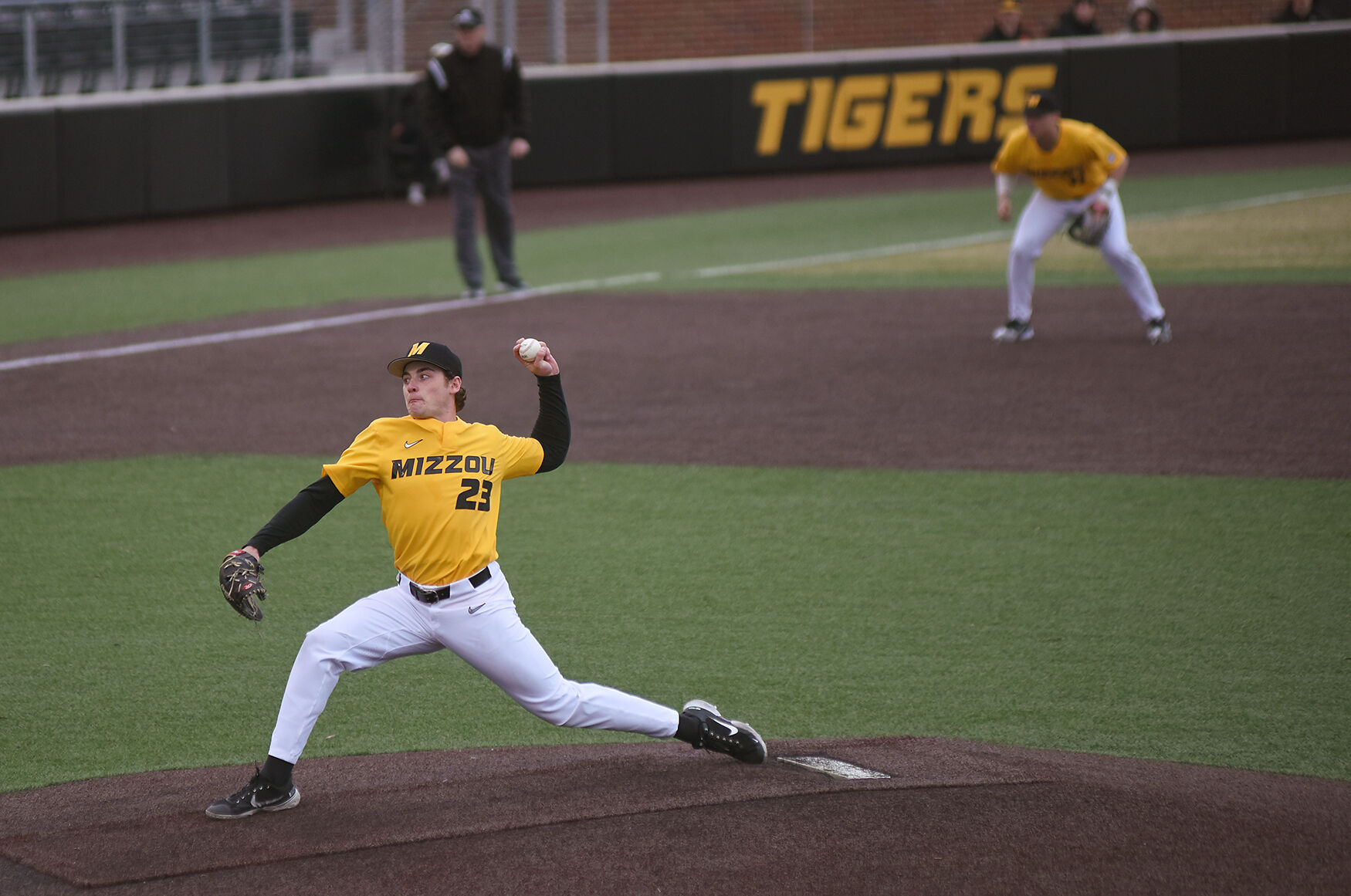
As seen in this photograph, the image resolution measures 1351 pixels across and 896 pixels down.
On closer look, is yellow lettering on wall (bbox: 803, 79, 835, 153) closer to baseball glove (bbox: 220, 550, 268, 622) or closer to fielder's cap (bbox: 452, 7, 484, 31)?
fielder's cap (bbox: 452, 7, 484, 31)

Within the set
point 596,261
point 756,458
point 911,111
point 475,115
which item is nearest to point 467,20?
point 475,115

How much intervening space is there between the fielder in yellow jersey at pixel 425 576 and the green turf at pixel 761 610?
26.3 inches

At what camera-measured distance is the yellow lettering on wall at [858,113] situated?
22922 millimetres

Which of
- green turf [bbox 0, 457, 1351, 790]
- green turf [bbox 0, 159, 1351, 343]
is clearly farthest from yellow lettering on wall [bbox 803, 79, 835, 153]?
green turf [bbox 0, 457, 1351, 790]

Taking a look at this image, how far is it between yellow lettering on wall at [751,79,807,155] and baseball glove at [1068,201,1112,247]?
12029mm

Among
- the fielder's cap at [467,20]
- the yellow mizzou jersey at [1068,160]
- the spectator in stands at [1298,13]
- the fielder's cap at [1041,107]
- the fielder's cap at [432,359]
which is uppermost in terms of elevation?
the spectator in stands at [1298,13]

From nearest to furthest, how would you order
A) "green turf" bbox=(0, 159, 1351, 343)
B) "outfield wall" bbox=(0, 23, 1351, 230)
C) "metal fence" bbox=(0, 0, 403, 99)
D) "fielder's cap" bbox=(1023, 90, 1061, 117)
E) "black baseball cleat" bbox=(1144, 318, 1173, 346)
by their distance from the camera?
"fielder's cap" bbox=(1023, 90, 1061, 117) → "black baseball cleat" bbox=(1144, 318, 1173, 346) → "green turf" bbox=(0, 159, 1351, 343) → "outfield wall" bbox=(0, 23, 1351, 230) → "metal fence" bbox=(0, 0, 403, 99)

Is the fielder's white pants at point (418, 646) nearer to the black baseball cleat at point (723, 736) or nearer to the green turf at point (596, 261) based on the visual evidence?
the black baseball cleat at point (723, 736)

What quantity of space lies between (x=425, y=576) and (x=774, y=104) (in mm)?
19214

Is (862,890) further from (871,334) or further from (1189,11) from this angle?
(1189,11)

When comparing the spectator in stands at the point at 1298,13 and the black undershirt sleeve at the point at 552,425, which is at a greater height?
the spectator in stands at the point at 1298,13

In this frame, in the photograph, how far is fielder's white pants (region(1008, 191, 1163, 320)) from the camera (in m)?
10.9

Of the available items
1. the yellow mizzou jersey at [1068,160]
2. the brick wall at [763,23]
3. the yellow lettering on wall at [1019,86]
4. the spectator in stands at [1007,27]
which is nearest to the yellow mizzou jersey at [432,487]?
the yellow mizzou jersey at [1068,160]

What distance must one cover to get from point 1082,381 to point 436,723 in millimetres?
6242
